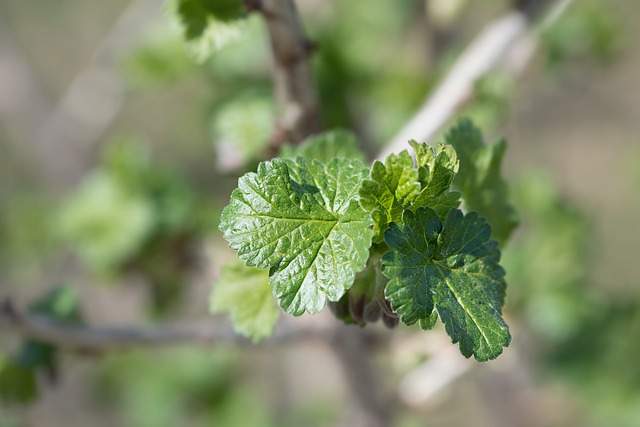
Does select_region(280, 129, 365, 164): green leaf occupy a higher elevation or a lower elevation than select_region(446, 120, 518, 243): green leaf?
higher

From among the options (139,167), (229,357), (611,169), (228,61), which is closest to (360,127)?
(228,61)

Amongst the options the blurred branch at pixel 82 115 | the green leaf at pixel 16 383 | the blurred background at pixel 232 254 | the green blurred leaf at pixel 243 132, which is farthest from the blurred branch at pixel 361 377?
the blurred branch at pixel 82 115

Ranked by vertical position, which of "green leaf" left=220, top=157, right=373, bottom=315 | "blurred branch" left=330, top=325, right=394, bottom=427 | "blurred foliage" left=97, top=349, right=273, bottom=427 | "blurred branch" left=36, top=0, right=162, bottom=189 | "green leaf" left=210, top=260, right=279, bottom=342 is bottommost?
"blurred foliage" left=97, top=349, right=273, bottom=427

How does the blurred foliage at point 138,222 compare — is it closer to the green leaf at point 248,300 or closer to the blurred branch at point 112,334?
the blurred branch at point 112,334

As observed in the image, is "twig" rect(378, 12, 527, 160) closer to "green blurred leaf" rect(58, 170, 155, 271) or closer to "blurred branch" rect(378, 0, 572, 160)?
"blurred branch" rect(378, 0, 572, 160)

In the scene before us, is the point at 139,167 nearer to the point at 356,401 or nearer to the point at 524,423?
the point at 356,401

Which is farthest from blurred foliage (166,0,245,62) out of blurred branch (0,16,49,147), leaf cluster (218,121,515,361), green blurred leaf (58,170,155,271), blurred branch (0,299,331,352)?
blurred branch (0,16,49,147)
